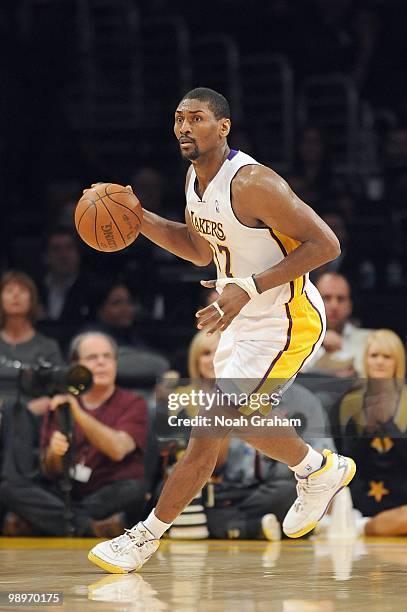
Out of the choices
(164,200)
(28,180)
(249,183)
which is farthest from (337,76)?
(249,183)

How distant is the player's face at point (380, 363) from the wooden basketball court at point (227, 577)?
1043 millimetres

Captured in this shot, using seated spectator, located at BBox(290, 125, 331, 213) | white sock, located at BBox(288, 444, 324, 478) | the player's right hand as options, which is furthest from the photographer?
seated spectator, located at BBox(290, 125, 331, 213)

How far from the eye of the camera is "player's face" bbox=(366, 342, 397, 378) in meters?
7.65

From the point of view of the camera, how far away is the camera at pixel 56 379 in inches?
301

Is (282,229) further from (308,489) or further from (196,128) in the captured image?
(308,489)

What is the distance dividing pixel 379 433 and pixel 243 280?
8.44 feet

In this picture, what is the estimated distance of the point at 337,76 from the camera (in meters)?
12.3

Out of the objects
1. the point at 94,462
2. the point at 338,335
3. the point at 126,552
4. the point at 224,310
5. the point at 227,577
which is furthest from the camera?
the point at 338,335

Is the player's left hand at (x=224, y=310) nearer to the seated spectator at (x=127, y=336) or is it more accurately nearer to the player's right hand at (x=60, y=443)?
the player's right hand at (x=60, y=443)

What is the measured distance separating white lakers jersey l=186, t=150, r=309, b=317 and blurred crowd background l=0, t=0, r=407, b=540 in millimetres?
4753

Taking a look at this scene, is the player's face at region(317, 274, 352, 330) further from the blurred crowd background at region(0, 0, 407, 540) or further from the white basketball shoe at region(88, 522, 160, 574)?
the white basketball shoe at region(88, 522, 160, 574)

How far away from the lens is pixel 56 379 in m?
7.67

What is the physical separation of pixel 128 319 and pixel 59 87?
438 centimetres

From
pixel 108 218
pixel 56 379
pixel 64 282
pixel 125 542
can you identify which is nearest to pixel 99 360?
pixel 56 379
